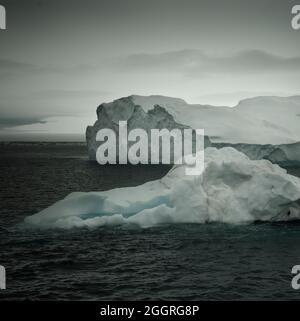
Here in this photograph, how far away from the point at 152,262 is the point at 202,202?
6.27m

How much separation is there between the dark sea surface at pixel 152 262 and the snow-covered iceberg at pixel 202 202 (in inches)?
27.2

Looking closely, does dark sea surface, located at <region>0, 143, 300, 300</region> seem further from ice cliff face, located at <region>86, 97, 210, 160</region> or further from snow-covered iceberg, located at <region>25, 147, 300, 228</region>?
ice cliff face, located at <region>86, 97, 210, 160</region>

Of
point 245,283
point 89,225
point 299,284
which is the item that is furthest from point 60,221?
point 299,284

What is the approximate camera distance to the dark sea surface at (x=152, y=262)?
589 inches

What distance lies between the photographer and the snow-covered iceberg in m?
23.0

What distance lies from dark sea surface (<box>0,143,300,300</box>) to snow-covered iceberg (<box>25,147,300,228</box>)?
69 centimetres

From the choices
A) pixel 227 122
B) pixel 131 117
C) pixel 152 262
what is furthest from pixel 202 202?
pixel 227 122

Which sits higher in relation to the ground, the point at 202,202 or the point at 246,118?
the point at 246,118

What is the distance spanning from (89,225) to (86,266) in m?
5.12

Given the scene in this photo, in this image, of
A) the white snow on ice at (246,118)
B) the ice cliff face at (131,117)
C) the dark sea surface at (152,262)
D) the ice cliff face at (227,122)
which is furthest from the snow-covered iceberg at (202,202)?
the ice cliff face at (131,117)

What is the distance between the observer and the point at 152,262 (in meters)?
18.0

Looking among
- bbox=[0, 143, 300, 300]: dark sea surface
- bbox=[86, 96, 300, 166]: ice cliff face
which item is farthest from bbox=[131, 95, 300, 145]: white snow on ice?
bbox=[0, 143, 300, 300]: dark sea surface

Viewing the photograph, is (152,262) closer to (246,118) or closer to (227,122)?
(227,122)

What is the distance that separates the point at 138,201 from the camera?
79.8 feet
